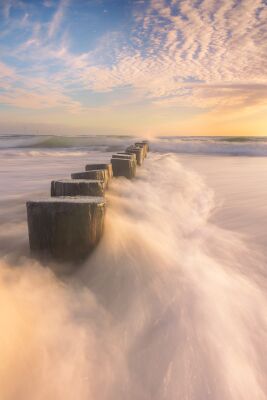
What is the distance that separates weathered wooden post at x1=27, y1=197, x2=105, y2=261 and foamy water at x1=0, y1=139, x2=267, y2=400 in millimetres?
117

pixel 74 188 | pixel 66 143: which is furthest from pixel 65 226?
pixel 66 143

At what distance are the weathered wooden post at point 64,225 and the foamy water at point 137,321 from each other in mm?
117

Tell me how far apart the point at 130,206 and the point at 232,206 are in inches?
63.9

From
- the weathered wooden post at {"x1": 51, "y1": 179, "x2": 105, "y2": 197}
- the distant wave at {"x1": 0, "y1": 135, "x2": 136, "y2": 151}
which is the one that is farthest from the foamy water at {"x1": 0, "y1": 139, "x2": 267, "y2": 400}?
the distant wave at {"x1": 0, "y1": 135, "x2": 136, "y2": 151}

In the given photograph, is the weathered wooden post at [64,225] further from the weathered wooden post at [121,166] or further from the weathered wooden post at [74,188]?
the weathered wooden post at [121,166]

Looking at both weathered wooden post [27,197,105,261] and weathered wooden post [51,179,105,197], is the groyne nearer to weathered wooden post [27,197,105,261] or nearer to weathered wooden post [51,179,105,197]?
weathered wooden post [27,197,105,261]

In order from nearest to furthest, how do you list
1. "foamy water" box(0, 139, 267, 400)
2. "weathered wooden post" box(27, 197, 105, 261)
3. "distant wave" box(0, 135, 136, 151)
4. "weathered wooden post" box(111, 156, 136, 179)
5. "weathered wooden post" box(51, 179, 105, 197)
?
1. "foamy water" box(0, 139, 267, 400)
2. "weathered wooden post" box(27, 197, 105, 261)
3. "weathered wooden post" box(51, 179, 105, 197)
4. "weathered wooden post" box(111, 156, 136, 179)
5. "distant wave" box(0, 135, 136, 151)

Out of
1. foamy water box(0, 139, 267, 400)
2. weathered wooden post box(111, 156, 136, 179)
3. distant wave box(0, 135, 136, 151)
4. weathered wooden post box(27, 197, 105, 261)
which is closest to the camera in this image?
foamy water box(0, 139, 267, 400)

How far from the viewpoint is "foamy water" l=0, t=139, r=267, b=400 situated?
138 centimetres

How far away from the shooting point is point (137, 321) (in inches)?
69.4

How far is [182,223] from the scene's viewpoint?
376 centimetres

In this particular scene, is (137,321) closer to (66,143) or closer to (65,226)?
(65,226)

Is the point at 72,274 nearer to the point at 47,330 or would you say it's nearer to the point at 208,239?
the point at 47,330

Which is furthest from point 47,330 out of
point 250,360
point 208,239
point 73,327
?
point 208,239
